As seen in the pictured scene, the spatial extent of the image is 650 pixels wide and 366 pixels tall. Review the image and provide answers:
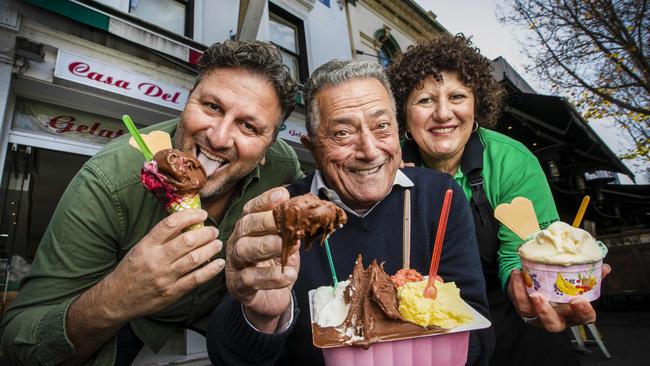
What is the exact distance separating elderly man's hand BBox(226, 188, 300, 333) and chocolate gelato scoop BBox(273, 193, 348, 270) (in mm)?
75

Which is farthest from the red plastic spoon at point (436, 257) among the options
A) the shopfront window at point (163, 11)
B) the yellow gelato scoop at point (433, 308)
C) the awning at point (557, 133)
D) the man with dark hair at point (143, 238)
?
the awning at point (557, 133)

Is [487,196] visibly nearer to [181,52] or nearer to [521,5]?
[181,52]

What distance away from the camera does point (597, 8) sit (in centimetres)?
791

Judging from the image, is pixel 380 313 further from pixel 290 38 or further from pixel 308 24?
pixel 308 24

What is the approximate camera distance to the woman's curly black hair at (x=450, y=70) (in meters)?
2.57

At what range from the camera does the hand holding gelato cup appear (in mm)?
1568

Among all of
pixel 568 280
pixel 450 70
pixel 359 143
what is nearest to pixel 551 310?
pixel 568 280

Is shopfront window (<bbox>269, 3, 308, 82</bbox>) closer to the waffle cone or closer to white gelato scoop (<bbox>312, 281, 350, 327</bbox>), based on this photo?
the waffle cone

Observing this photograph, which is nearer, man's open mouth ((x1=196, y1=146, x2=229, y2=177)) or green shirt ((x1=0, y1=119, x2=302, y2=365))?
green shirt ((x1=0, y1=119, x2=302, y2=365))

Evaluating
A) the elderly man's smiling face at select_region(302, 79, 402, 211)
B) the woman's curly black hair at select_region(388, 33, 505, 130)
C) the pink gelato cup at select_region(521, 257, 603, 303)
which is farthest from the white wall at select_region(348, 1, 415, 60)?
the pink gelato cup at select_region(521, 257, 603, 303)

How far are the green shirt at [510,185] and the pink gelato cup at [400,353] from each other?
3.84 feet

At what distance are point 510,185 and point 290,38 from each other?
24.4 feet

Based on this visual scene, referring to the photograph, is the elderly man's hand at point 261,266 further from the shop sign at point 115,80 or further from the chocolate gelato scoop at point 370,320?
the shop sign at point 115,80

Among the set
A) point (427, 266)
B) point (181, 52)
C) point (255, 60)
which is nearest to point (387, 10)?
point (181, 52)
